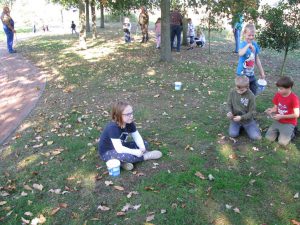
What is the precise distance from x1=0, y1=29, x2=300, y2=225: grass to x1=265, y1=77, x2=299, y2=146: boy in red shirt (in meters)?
0.18

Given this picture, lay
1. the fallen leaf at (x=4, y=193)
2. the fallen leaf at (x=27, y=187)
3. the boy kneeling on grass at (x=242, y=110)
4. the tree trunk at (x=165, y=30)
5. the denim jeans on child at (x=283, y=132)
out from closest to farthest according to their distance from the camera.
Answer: the fallen leaf at (x=4, y=193) → the fallen leaf at (x=27, y=187) → the denim jeans on child at (x=283, y=132) → the boy kneeling on grass at (x=242, y=110) → the tree trunk at (x=165, y=30)

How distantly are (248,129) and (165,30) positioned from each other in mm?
5777

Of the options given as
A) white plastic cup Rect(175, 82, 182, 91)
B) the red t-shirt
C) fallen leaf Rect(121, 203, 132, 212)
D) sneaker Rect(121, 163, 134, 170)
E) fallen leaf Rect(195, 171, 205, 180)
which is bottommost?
fallen leaf Rect(121, 203, 132, 212)

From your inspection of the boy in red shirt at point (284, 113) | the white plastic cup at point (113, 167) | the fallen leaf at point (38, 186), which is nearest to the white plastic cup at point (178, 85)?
the boy in red shirt at point (284, 113)

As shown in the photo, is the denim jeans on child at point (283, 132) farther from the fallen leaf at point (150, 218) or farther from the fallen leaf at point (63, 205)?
the fallen leaf at point (63, 205)

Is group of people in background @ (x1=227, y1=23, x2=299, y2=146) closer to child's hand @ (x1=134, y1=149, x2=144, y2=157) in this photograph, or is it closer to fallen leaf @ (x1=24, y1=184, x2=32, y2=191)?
child's hand @ (x1=134, y1=149, x2=144, y2=157)

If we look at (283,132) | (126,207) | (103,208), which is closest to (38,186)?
(103,208)

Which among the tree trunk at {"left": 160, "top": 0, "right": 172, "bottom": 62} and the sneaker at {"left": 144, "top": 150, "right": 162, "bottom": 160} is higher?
the tree trunk at {"left": 160, "top": 0, "right": 172, "bottom": 62}

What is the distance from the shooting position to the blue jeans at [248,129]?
526cm

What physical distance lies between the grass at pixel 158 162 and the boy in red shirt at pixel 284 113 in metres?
0.18

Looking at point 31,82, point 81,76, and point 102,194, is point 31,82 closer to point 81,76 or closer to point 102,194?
point 81,76

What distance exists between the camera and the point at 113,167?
14.5 ft

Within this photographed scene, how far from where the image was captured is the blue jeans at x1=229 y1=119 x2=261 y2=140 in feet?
17.3

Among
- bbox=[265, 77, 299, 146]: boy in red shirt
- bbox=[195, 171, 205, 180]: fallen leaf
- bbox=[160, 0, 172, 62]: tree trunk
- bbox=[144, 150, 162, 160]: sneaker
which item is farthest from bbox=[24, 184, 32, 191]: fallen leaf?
bbox=[160, 0, 172, 62]: tree trunk
